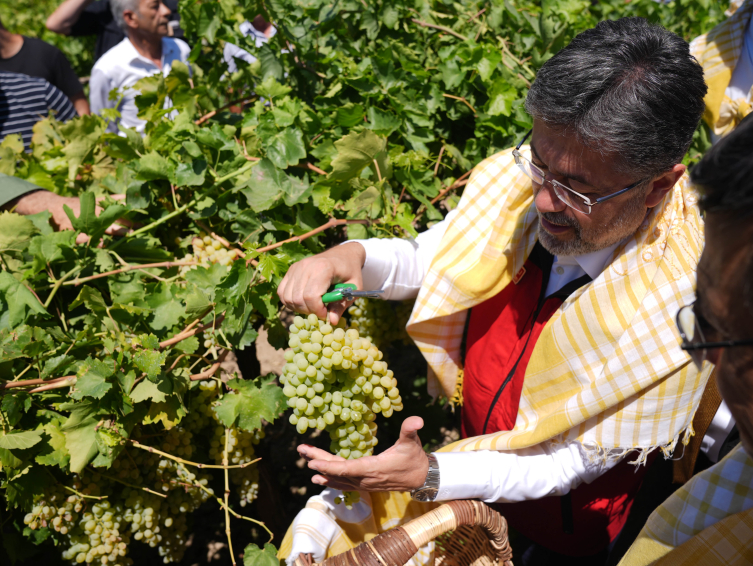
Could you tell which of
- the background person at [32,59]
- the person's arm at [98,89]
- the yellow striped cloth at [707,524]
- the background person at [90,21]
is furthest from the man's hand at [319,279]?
the background person at [90,21]

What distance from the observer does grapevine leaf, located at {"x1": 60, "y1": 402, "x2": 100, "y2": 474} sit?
1.26 metres

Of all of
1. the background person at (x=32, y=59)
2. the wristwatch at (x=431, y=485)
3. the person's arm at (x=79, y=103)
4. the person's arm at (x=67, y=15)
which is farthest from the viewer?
the person's arm at (x=67, y=15)

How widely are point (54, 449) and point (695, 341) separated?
4.65 ft

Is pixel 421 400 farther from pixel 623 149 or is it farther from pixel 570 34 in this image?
pixel 623 149

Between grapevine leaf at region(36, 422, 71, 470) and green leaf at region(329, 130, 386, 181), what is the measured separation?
0.97 m

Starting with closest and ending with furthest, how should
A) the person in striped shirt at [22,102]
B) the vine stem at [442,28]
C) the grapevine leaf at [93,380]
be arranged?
the grapevine leaf at [93,380], the vine stem at [442,28], the person in striped shirt at [22,102]

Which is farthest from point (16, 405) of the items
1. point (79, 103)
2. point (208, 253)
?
point (79, 103)

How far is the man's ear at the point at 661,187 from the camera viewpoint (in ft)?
4.10

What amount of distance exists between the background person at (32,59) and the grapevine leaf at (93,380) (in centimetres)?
303

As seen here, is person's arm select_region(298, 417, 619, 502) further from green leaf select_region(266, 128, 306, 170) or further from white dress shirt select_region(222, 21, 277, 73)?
white dress shirt select_region(222, 21, 277, 73)

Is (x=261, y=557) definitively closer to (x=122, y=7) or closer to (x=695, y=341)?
(x=695, y=341)

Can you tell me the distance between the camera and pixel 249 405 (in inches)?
55.1

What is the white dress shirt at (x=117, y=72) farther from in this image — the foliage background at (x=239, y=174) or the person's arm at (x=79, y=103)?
the foliage background at (x=239, y=174)

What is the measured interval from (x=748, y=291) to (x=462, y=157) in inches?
51.7
